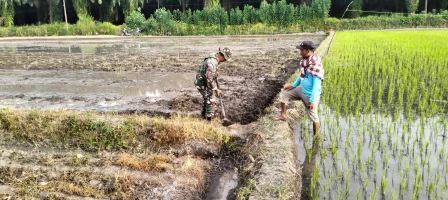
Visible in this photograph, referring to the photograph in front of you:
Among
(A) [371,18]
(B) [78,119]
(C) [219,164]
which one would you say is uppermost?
(A) [371,18]

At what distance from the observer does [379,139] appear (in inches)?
170

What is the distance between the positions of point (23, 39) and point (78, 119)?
2531cm

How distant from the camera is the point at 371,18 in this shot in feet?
87.8

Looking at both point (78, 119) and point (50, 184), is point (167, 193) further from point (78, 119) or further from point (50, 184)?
point (78, 119)

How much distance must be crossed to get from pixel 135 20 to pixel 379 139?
84.1ft

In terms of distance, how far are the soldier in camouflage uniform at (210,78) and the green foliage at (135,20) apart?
2392 cm

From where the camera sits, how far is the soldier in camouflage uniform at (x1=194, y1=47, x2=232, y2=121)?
191 inches

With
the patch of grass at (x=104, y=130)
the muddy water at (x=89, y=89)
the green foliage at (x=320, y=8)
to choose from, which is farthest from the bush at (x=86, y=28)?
the patch of grass at (x=104, y=130)

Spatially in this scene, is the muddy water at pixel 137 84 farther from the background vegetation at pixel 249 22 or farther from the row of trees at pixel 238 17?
the background vegetation at pixel 249 22

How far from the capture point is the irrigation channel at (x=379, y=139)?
129 inches

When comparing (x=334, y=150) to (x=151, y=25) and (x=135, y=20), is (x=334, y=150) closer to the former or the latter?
(x=151, y=25)

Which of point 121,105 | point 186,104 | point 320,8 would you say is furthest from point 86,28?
point 186,104

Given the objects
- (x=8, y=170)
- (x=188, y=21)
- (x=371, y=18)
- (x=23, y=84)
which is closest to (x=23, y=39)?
(x=188, y=21)

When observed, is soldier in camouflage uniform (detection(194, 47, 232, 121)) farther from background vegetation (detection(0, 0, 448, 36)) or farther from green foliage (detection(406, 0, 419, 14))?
green foliage (detection(406, 0, 419, 14))
